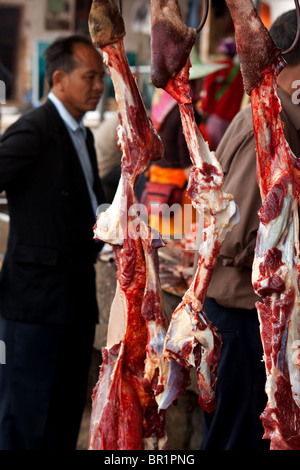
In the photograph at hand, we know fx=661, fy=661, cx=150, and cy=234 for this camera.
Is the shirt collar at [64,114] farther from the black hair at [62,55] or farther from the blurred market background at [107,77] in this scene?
the blurred market background at [107,77]

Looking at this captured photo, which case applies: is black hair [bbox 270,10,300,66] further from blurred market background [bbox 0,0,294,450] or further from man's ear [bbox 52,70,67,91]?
man's ear [bbox 52,70,67,91]

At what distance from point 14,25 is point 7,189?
1325 centimetres

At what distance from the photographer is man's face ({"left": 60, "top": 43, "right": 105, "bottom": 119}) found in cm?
310

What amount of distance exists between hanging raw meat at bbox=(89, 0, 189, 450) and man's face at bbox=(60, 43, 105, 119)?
139cm

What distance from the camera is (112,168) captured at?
A: 5.31 meters

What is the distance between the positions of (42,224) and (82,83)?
717mm

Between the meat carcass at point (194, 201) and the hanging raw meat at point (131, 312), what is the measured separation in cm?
8

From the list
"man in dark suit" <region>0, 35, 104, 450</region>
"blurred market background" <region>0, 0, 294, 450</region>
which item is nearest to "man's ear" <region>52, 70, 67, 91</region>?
"man in dark suit" <region>0, 35, 104, 450</region>

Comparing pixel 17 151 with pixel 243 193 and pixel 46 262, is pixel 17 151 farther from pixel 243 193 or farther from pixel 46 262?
pixel 243 193

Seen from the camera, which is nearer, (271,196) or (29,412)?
(271,196)

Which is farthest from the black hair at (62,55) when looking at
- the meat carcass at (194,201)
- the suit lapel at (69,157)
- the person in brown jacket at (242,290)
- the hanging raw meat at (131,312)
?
the meat carcass at (194,201)
